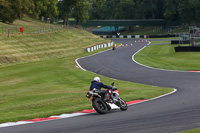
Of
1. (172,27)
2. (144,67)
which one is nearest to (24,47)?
(144,67)

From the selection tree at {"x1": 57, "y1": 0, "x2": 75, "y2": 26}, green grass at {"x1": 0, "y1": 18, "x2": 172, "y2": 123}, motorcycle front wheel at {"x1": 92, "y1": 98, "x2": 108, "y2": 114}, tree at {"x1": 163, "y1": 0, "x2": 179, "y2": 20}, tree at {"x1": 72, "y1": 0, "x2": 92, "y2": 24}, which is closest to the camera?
motorcycle front wheel at {"x1": 92, "y1": 98, "x2": 108, "y2": 114}

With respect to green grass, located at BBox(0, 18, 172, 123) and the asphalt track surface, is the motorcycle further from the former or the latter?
green grass, located at BBox(0, 18, 172, 123)

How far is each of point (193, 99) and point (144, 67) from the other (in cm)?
2008

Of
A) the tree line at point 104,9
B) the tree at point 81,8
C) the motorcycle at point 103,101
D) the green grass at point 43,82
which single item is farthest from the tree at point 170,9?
the motorcycle at point 103,101

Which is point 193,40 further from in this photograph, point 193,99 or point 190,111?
point 190,111

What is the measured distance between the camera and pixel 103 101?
14.7 metres

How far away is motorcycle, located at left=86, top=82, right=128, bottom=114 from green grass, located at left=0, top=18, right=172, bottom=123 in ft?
4.62

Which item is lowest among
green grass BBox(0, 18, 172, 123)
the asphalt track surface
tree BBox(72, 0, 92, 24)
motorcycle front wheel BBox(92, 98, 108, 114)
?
green grass BBox(0, 18, 172, 123)

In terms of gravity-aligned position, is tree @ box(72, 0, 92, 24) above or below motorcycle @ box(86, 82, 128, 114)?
above

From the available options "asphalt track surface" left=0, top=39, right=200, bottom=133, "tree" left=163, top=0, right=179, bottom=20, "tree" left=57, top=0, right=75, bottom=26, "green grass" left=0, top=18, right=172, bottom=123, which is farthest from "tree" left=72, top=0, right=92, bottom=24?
"asphalt track surface" left=0, top=39, right=200, bottom=133

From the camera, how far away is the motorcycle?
47.1 ft

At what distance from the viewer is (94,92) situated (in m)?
14.7

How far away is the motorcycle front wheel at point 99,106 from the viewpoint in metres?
14.2

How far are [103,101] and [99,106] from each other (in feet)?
1.12
